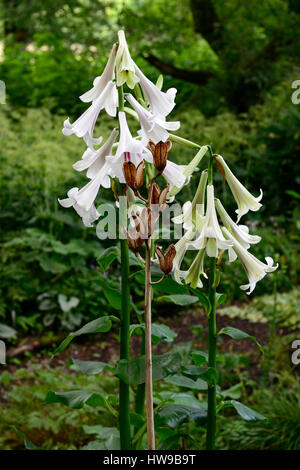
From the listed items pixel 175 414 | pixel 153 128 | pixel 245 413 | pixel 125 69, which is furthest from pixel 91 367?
pixel 125 69

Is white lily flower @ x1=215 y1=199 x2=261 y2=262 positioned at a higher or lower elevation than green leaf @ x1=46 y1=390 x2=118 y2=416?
higher

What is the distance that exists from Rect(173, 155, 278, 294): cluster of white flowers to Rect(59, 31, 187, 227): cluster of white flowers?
113mm

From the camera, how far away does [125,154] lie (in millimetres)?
1163

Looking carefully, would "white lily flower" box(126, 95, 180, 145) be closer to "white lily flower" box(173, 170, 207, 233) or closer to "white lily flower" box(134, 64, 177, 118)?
"white lily flower" box(134, 64, 177, 118)

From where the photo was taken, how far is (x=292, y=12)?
6410 mm

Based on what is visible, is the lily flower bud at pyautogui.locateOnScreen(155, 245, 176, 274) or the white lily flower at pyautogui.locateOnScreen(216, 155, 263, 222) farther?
the white lily flower at pyautogui.locateOnScreen(216, 155, 263, 222)

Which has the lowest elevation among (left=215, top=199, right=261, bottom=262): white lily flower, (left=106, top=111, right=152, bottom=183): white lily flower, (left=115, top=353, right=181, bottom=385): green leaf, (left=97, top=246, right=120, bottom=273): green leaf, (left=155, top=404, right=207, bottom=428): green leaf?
(left=155, top=404, right=207, bottom=428): green leaf

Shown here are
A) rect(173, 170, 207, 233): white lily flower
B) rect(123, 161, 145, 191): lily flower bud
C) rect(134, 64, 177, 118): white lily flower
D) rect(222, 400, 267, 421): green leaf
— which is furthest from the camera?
rect(222, 400, 267, 421): green leaf

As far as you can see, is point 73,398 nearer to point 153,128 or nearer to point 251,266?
point 251,266

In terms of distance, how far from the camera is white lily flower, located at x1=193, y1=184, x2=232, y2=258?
4.14 feet

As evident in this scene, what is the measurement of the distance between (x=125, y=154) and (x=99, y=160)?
10 cm

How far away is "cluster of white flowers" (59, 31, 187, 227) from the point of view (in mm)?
1149

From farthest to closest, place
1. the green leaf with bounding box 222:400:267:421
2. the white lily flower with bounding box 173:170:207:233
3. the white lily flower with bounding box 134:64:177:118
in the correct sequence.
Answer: the green leaf with bounding box 222:400:267:421 → the white lily flower with bounding box 173:170:207:233 → the white lily flower with bounding box 134:64:177:118

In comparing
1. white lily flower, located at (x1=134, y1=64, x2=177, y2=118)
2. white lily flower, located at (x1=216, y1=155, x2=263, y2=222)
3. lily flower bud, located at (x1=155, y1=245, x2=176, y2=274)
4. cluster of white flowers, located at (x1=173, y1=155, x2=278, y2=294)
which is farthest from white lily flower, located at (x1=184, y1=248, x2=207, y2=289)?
white lily flower, located at (x1=134, y1=64, x2=177, y2=118)
